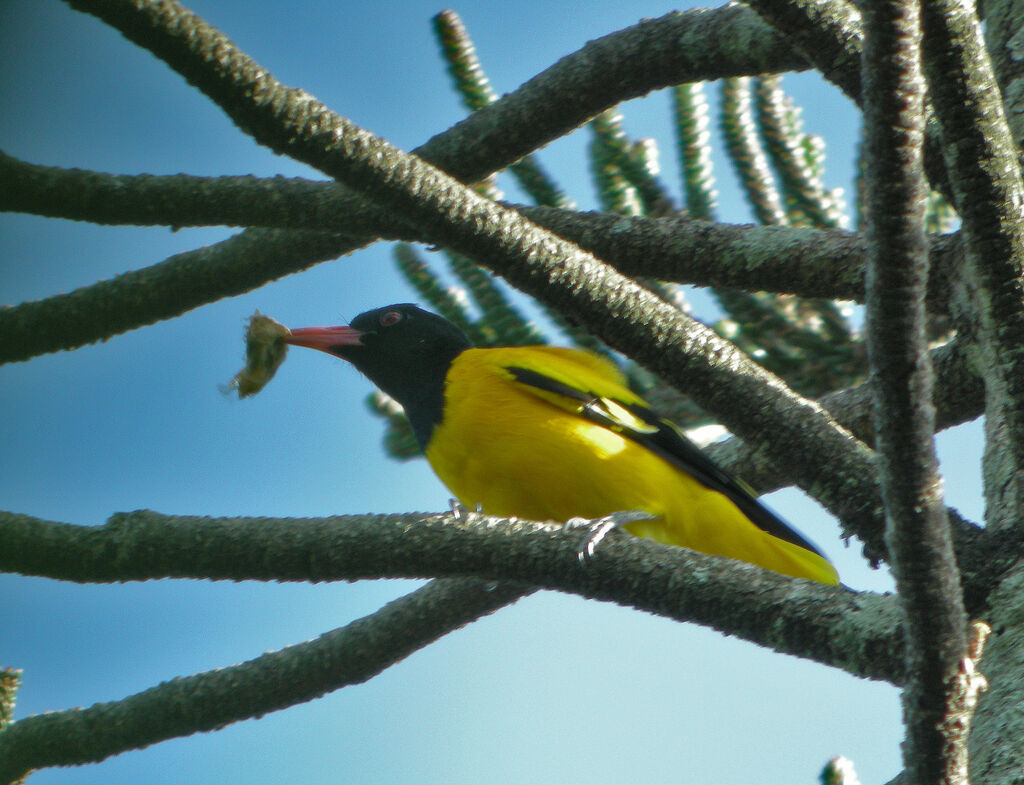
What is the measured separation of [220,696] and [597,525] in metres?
1.05

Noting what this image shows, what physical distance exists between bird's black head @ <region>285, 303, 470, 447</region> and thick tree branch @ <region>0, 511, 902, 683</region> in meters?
2.38

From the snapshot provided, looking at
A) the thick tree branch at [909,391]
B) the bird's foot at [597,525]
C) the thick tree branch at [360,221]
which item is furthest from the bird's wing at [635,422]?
the thick tree branch at [909,391]

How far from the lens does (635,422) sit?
428 cm

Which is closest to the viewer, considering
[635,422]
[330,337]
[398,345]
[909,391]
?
[909,391]

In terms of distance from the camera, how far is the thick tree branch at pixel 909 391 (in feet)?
4.78

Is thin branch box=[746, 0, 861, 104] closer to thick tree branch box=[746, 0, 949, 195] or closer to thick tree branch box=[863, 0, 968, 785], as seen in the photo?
thick tree branch box=[746, 0, 949, 195]

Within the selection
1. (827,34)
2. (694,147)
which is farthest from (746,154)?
(827,34)

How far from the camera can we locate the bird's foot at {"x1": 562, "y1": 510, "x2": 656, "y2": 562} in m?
2.18

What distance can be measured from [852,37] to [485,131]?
1519mm

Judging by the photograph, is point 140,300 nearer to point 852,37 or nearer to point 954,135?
point 852,37

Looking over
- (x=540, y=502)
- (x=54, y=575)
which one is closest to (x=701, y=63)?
(x=540, y=502)

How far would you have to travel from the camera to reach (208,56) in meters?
2.33

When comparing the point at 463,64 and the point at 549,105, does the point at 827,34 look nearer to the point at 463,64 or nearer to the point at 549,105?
the point at 549,105

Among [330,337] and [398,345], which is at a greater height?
[330,337]
